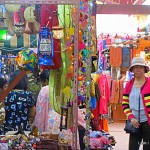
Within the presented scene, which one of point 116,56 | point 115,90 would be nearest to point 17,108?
point 115,90

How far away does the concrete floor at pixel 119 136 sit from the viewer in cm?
707

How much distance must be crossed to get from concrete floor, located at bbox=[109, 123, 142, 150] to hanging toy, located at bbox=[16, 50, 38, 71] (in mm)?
3675

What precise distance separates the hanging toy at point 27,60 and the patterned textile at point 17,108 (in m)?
0.79

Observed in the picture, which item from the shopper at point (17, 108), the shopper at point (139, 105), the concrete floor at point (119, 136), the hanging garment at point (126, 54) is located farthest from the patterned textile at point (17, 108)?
the hanging garment at point (126, 54)

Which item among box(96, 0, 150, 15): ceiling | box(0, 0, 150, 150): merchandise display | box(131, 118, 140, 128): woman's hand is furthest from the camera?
box(96, 0, 150, 15): ceiling

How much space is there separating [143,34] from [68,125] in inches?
308

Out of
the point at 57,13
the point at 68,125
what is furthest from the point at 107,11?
the point at 68,125

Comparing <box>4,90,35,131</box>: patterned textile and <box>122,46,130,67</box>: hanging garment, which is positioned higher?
<box>122,46,130,67</box>: hanging garment

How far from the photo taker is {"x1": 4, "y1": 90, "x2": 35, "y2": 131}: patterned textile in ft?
14.3

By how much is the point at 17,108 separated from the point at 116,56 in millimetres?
6634

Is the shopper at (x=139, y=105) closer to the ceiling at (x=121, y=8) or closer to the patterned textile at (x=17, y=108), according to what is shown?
the patterned textile at (x=17, y=108)

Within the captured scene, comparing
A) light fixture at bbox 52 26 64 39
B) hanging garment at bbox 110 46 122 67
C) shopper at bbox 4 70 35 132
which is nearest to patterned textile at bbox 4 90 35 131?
shopper at bbox 4 70 35 132

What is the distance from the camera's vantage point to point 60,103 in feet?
12.0

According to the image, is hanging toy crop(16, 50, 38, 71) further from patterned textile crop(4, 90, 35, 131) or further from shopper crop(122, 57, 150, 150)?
A: shopper crop(122, 57, 150, 150)
